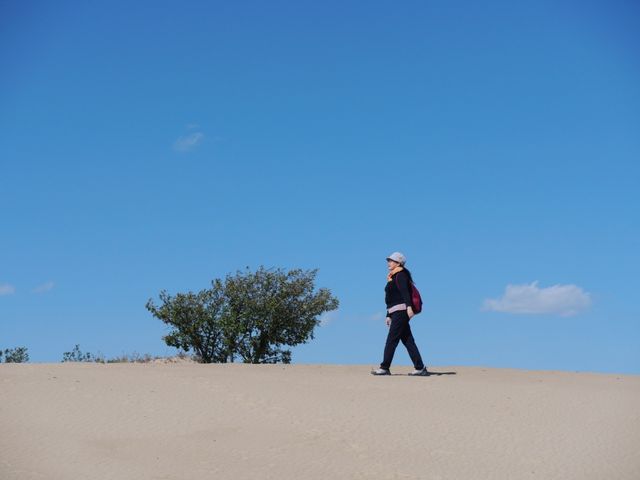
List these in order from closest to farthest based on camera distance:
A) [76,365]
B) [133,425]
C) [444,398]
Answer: [133,425] < [444,398] < [76,365]

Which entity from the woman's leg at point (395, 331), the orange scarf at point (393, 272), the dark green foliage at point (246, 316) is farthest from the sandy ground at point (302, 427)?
the dark green foliage at point (246, 316)

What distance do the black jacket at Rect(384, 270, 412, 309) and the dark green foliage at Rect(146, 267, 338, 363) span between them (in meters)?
9.50

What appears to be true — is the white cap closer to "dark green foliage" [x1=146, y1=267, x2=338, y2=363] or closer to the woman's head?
the woman's head

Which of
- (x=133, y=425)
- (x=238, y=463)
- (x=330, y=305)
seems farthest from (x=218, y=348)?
(x=238, y=463)

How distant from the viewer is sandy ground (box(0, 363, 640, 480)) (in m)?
9.21

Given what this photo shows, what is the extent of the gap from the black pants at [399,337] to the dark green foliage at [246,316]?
9775mm

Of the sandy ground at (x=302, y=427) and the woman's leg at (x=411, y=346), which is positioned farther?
the woman's leg at (x=411, y=346)

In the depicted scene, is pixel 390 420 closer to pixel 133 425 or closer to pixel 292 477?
pixel 292 477

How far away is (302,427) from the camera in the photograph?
10648 mm

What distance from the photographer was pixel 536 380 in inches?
615

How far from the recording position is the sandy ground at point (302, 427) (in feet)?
30.2

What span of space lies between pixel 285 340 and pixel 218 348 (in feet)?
7.69

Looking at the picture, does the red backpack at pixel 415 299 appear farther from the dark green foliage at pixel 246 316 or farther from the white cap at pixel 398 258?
the dark green foliage at pixel 246 316

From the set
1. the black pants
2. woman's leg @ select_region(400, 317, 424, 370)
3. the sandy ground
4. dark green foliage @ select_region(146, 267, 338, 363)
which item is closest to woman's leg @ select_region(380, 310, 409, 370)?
the black pants
